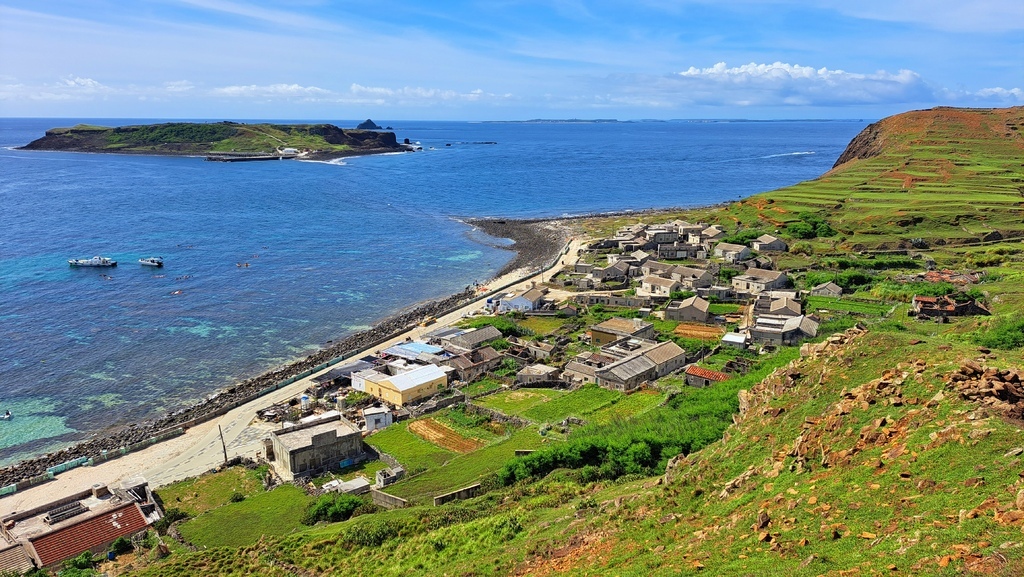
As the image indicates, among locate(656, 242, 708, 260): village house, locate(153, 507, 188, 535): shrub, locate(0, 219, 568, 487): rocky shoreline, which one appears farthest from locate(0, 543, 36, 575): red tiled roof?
locate(656, 242, 708, 260): village house

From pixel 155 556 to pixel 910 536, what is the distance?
35852 mm

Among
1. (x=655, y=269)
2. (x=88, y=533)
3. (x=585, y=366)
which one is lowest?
(x=88, y=533)

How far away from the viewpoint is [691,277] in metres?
83.6

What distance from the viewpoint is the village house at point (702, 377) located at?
51.2 meters

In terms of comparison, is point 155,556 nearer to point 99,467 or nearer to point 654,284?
point 99,467

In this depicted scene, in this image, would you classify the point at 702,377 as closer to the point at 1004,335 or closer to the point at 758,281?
the point at 1004,335

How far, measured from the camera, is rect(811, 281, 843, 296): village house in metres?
75.2

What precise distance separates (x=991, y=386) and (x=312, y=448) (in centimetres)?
3755

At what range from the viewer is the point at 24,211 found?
147500 millimetres

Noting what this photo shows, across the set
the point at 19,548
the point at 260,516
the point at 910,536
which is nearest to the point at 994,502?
the point at 910,536

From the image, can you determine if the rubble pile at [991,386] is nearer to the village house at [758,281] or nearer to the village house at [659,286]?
the village house at [659,286]

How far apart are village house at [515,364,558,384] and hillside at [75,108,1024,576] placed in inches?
98.0

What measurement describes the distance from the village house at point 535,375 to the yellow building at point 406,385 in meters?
6.85

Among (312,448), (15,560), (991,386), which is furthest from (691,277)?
(15,560)
